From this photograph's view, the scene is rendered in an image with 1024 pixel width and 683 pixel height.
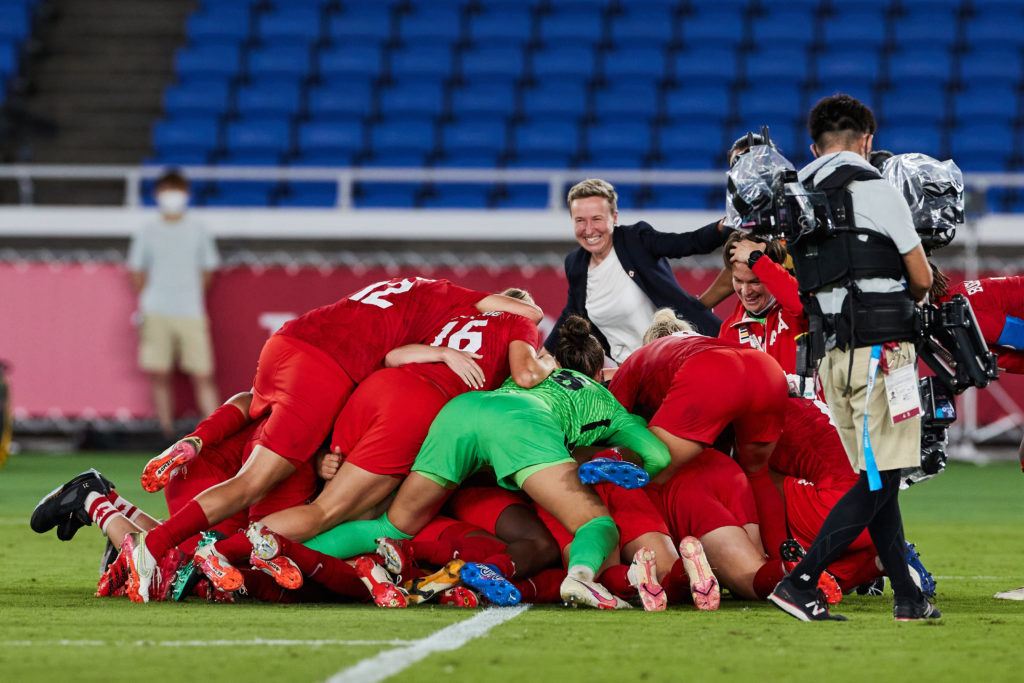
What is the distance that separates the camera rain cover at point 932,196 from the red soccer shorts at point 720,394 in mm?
825

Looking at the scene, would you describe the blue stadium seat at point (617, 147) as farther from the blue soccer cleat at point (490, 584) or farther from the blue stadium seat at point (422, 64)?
the blue soccer cleat at point (490, 584)

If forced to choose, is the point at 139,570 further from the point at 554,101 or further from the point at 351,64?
the point at 351,64

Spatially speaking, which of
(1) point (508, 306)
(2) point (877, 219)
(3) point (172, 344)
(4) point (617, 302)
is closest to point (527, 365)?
(1) point (508, 306)

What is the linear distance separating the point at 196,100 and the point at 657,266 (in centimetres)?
1033

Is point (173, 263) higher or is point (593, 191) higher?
point (593, 191)

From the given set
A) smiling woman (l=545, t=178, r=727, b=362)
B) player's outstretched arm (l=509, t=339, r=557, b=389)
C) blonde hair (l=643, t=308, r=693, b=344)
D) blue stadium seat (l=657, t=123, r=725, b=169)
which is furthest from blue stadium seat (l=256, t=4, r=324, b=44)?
player's outstretched arm (l=509, t=339, r=557, b=389)

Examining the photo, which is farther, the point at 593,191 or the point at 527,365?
the point at 593,191

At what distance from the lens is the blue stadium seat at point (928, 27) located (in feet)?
56.2

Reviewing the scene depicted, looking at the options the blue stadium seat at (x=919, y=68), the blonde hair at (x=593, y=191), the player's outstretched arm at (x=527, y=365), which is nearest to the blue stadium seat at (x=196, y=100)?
the blue stadium seat at (x=919, y=68)

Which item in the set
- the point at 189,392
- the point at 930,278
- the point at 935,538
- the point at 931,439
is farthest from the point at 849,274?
the point at 189,392

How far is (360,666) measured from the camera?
376 cm

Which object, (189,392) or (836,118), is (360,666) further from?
(189,392)

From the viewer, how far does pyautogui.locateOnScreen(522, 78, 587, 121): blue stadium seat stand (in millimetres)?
16250

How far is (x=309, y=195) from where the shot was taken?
15.5 m
